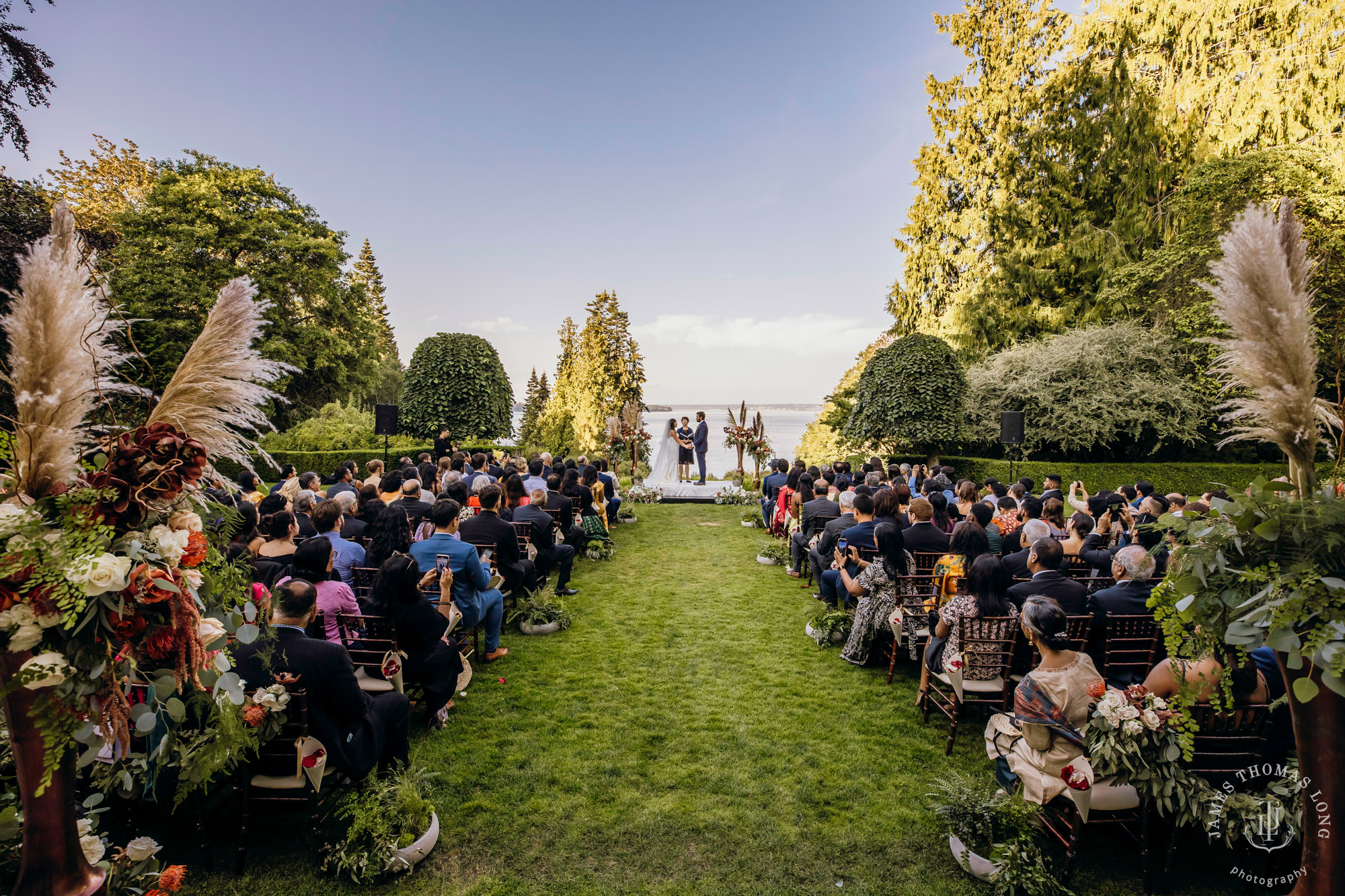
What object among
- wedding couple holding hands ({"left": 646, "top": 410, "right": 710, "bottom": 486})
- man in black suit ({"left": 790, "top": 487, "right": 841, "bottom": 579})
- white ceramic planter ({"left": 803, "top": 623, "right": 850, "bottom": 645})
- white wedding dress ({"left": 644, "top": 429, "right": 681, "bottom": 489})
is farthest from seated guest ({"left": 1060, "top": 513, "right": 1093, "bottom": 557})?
white wedding dress ({"left": 644, "top": 429, "right": 681, "bottom": 489})

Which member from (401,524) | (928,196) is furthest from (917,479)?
(928,196)

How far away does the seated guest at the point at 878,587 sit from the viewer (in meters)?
5.44

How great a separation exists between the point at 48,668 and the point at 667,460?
19920mm

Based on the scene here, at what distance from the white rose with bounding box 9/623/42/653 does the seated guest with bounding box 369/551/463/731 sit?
2527 millimetres

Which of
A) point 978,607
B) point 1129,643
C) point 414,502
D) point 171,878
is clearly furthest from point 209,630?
point 1129,643

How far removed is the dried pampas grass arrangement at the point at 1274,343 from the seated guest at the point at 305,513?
21.6 feet

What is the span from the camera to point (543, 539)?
7379mm

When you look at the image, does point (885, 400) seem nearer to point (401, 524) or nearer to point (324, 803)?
point (401, 524)

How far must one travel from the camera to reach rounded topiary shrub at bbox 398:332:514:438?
55.8 ft

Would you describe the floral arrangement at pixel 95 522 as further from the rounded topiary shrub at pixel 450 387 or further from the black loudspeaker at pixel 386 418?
the rounded topiary shrub at pixel 450 387

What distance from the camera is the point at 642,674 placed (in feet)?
18.5

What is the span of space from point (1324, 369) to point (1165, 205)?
6979mm

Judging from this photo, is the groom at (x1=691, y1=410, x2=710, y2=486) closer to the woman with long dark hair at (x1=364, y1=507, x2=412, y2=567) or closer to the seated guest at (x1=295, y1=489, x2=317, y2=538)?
the seated guest at (x1=295, y1=489, x2=317, y2=538)

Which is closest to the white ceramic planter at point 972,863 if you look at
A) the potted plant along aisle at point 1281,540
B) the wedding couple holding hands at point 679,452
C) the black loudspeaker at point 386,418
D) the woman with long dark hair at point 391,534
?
the potted plant along aisle at point 1281,540
